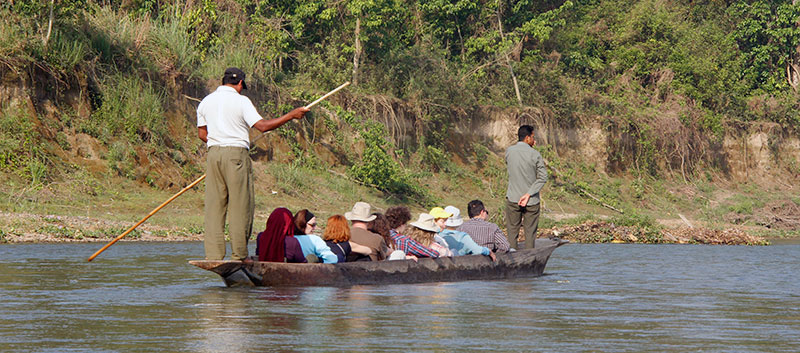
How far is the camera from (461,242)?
13836mm

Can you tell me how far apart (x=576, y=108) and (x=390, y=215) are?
85.1ft

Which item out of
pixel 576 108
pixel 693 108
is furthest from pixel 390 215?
pixel 693 108

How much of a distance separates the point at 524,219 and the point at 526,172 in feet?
2.21

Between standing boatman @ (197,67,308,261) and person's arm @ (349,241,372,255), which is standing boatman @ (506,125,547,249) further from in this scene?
standing boatman @ (197,67,308,261)

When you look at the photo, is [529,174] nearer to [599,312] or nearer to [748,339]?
[599,312]

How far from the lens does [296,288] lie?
11.5m

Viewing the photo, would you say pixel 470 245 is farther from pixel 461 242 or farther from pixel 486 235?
pixel 486 235

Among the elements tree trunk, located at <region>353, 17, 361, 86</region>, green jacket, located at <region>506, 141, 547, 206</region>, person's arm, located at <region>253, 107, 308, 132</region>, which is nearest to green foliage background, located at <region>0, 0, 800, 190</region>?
tree trunk, located at <region>353, 17, 361, 86</region>

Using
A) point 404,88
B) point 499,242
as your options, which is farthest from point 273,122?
point 404,88

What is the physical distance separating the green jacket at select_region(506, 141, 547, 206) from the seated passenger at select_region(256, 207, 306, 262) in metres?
4.14

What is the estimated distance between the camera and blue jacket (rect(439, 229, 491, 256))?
1379 cm

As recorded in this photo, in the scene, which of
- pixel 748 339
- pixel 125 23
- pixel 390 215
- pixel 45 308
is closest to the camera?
pixel 748 339

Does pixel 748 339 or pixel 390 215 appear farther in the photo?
pixel 390 215

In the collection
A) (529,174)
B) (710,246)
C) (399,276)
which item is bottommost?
(710,246)
